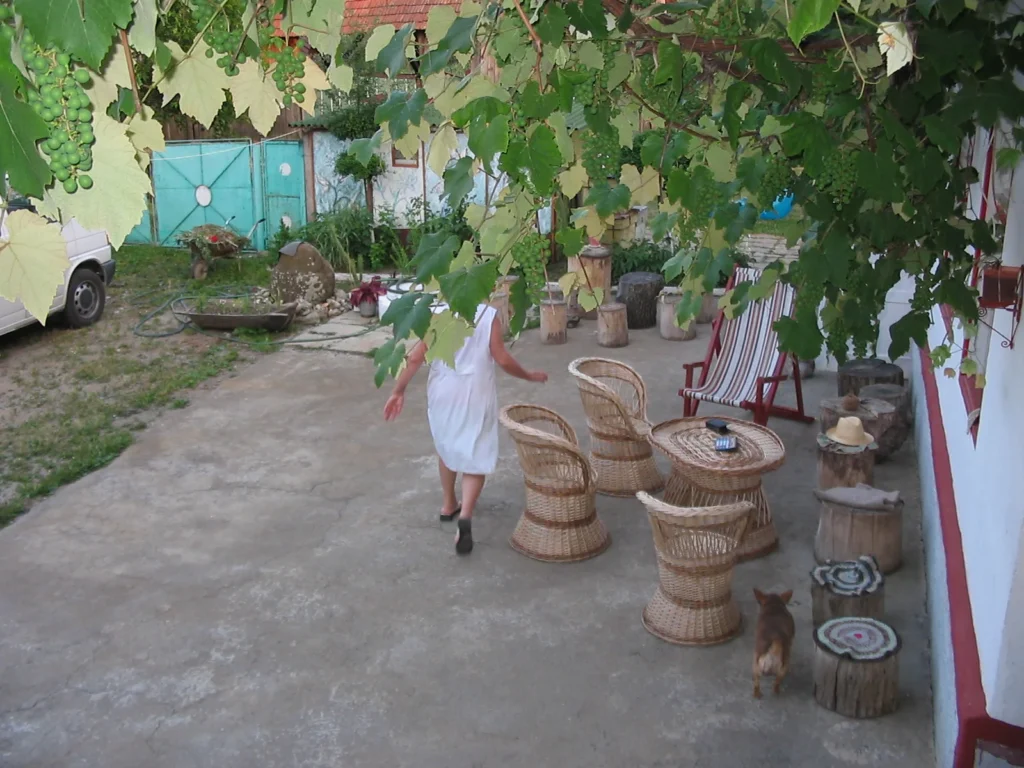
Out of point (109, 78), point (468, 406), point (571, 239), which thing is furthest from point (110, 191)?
point (468, 406)

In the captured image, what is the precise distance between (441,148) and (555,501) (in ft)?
9.88

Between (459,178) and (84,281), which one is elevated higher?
(459,178)

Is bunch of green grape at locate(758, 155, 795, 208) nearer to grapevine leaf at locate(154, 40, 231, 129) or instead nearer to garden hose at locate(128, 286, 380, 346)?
grapevine leaf at locate(154, 40, 231, 129)

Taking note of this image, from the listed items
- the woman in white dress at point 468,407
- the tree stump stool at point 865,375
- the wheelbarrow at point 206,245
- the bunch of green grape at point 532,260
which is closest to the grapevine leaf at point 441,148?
the bunch of green grape at point 532,260

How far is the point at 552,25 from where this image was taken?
6.82 ft

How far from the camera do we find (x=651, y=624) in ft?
15.4

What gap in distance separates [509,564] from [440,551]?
1.45 ft

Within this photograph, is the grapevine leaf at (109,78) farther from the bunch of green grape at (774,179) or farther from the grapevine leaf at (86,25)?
the bunch of green grape at (774,179)

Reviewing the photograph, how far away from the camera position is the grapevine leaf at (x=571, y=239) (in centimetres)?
268

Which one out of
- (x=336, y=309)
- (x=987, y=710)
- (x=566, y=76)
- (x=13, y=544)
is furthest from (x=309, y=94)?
(x=336, y=309)

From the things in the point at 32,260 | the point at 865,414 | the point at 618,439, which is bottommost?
the point at 618,439

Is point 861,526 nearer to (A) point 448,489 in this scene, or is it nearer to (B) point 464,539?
(B) point 464,539

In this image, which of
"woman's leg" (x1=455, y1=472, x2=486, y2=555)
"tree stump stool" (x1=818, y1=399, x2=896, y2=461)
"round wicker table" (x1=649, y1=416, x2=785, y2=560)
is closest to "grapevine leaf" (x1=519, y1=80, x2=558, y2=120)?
"round wicker table" (x1=649, y1=416, x2=785, y2=560)

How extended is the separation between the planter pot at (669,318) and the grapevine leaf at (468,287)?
7835 mm
